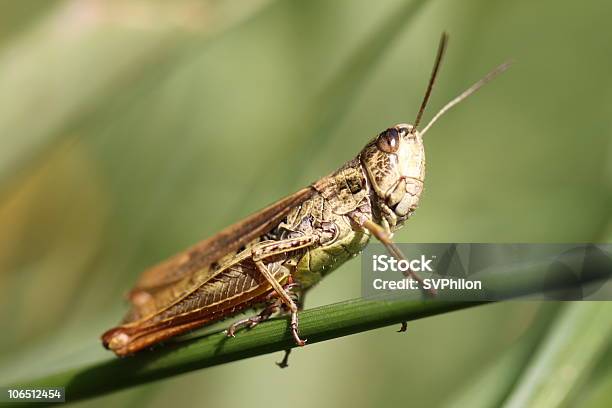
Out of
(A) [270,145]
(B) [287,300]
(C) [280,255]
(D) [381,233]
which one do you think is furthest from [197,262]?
(A) [270,145]

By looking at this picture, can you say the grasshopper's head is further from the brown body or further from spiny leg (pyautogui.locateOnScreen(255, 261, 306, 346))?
spiny leg (pyautogui.locateOnScreen(255, 261, 306, 346))

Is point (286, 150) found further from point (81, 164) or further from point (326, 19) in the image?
point (81, 164)

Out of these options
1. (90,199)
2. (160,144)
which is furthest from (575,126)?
(90,199)

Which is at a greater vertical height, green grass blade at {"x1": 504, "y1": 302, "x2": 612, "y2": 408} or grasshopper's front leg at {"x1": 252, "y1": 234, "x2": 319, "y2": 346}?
grasshopper's front leg at {"x1": 252, "y1": 234, "x2": 319, "y2": 346}

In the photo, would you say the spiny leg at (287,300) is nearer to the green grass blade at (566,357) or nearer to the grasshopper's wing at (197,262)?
the grasshopper's wing at (197,262)

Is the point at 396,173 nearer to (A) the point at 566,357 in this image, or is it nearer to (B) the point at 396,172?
(B) the point at 396,172

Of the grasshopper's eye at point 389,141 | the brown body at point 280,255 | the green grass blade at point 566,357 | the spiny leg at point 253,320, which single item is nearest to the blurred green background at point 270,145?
the brown body at point 280,255

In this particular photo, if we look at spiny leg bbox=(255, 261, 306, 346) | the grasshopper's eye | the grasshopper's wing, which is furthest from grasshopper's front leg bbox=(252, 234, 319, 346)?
the grasshopper's eye
